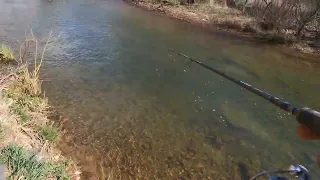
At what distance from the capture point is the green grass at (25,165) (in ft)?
13.3

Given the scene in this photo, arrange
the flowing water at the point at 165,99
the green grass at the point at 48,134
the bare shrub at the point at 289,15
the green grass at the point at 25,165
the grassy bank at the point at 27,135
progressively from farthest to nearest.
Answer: the bare shrub at the point at 289,15 < the flowing water at the point at 165,99 < the green grass at the point at 48,134 < the grassy bank at the point at 27,135 < the green grass at the point at 25,165

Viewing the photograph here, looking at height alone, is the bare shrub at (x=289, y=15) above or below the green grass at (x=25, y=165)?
above

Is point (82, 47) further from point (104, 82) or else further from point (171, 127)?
point (171, 127)

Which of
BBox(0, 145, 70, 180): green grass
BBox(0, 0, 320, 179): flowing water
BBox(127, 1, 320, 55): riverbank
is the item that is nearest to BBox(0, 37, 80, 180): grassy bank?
BBox(0, 145, 70, 180): green grass

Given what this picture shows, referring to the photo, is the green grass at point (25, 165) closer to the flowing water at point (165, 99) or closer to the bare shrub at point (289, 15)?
the flowing water at point (165, 99)

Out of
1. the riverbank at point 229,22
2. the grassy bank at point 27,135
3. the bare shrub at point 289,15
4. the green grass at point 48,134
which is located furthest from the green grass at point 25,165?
the bare shrub at point 289,15

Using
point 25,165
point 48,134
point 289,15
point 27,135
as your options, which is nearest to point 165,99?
point 48,134

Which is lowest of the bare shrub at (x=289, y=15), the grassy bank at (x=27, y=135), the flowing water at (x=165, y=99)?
the flowing water at (x=165, y=99)

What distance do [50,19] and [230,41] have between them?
9.26 metres

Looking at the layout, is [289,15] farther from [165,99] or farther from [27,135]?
[27,135]

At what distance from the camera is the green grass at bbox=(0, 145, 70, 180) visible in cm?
404

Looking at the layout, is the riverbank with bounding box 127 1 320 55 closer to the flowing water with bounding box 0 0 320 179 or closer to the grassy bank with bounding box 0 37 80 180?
the flowing water with bounding box 0 0 320 179

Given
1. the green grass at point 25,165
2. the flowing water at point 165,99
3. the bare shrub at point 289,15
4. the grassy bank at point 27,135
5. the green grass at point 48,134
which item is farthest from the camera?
the bare shrub at point 289,15

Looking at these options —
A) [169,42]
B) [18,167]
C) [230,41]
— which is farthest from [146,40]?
[18,167]
